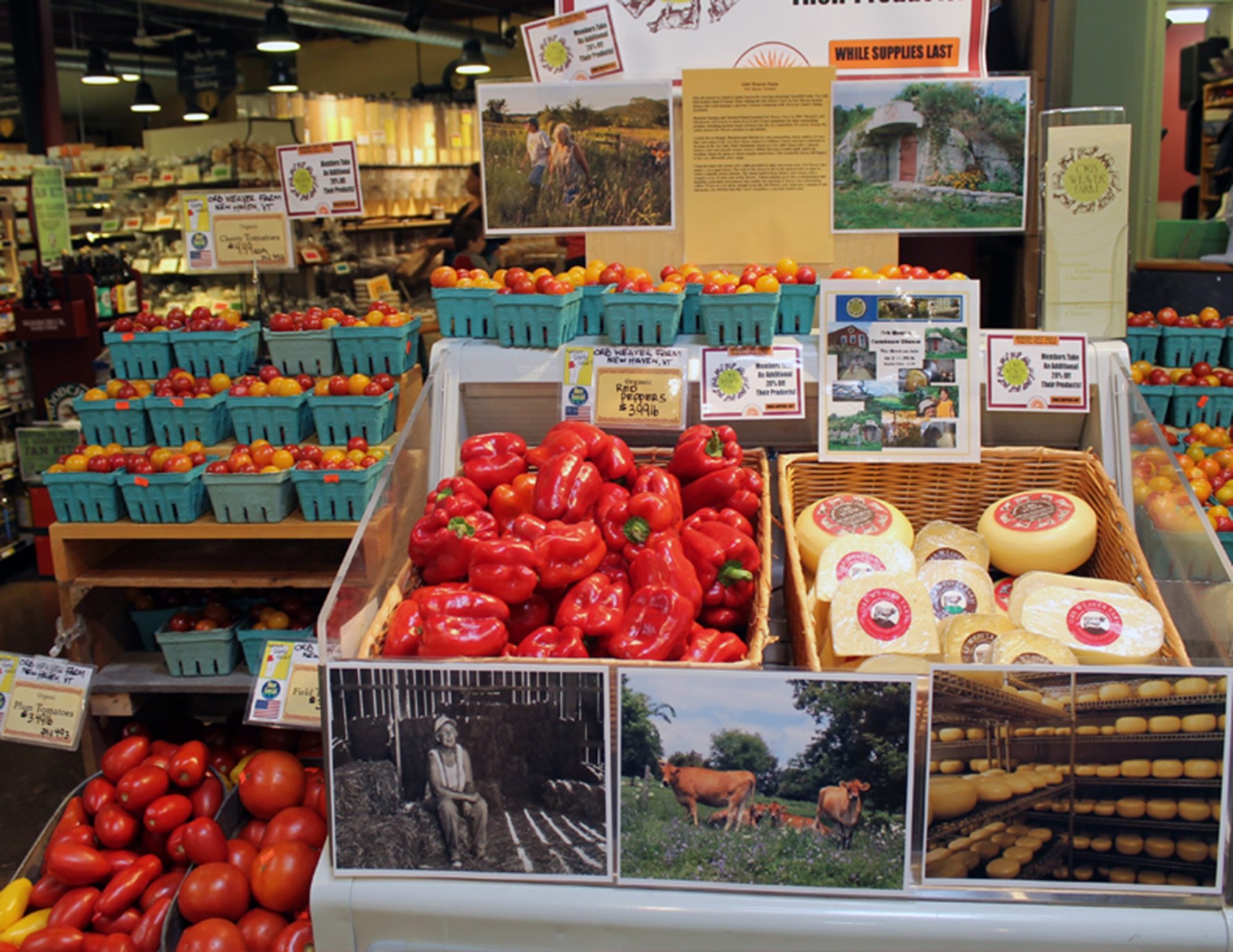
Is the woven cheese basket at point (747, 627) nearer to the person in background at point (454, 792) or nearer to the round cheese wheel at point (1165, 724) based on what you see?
the person in background at point (454, 792)

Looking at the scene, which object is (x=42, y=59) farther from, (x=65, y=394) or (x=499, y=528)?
(x=499, y=528)

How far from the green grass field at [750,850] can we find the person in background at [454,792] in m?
0.18

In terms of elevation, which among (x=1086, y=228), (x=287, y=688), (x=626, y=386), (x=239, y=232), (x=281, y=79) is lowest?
(x=287, y=688)

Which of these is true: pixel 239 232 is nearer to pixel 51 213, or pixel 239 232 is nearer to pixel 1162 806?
pixel 1162 806

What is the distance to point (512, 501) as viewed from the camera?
180 centimetres

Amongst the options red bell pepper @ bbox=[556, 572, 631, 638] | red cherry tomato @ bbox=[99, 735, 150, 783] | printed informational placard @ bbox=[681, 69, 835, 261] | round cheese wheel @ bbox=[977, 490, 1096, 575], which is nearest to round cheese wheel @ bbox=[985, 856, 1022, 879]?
red bell pepper @ bbox=[556, 572, 631, 638]

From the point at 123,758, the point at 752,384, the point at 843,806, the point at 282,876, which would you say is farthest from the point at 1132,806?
the point at 123,758

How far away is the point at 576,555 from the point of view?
63.2 inches

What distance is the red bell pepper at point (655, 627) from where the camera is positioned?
149cm

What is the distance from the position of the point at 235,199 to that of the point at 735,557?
2.65m

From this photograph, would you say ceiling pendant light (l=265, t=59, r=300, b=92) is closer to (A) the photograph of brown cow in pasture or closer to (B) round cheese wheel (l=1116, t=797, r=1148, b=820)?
(A) the photograph of brown cow in pasture

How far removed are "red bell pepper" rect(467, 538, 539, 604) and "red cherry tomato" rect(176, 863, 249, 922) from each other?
3.00 ft

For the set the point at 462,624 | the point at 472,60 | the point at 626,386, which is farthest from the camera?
the point at 472,60

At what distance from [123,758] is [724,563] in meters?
1.67
